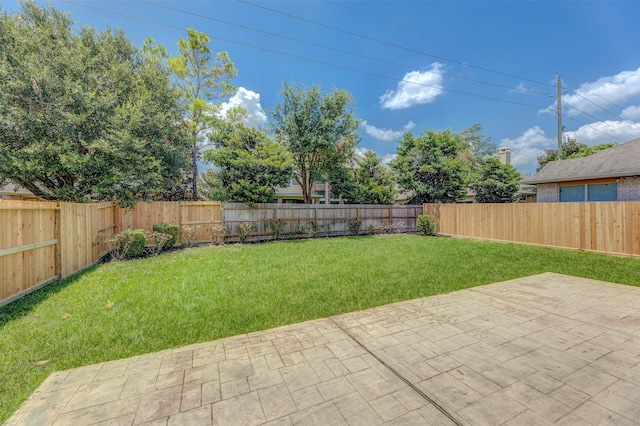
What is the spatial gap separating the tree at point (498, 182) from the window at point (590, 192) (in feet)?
11.0

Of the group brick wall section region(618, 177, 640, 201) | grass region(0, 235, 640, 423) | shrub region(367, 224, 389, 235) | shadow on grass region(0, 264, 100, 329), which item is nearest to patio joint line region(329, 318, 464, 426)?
grass region(0, 235, 640, 423)

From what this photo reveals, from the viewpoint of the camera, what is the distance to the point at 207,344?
3.00 meters

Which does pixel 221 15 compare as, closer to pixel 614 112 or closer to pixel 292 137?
pixel 292 137

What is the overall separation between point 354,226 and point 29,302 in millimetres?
11122

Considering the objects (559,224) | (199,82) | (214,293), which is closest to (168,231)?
(214,293)

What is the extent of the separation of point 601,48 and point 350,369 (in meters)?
17.9

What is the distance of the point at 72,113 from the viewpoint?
7.84 meters

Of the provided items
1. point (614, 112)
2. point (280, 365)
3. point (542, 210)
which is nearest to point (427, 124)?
point (542, 210)

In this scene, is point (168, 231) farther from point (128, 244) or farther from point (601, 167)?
point (601, 167)

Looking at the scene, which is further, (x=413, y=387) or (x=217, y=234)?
(x=217, y=234)

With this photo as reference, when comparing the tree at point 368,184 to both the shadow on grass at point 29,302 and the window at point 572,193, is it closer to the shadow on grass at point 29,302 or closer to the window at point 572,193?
the window at point 572,193

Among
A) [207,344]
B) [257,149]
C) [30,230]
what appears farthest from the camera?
[257,149]

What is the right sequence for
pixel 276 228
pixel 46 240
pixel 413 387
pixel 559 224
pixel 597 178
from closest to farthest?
pixel 413 387 → pixel 46 240 → pixel 559 224 → pixel 276 228 → pixel 597 178

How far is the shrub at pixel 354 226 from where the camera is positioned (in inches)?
527
